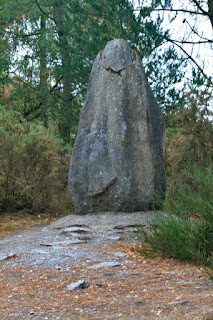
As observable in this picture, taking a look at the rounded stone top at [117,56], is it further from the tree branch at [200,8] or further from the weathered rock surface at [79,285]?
the weathered rock surface at [79,285]

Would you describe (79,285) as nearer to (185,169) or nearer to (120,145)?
(120,145)

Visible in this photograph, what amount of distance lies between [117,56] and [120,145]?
1.52m

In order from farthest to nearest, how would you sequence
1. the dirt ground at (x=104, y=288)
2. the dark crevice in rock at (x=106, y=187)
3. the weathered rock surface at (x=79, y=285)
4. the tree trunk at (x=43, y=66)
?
1. the tree trunk at (x=43, y=66)
2. the dark crevice in rock at (x=106, y=187)
3. the weathered rock surface at (x=79, y=285)
4. the dirt ground at (x=104, y=288)

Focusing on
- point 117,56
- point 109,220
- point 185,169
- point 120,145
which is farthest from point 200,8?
point 109,220

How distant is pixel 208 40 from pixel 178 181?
125 inches

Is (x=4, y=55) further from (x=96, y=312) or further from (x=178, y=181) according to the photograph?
(x=96, y=312)

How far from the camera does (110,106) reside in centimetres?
665

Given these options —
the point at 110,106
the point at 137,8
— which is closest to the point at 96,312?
the point at 110,106

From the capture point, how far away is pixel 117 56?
22.2 feet

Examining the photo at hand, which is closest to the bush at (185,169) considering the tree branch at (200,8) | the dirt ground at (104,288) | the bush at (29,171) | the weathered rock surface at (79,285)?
the dirt ground at (104,288)

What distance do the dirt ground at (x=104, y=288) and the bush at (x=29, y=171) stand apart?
148 inches

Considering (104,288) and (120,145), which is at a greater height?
(120,145)

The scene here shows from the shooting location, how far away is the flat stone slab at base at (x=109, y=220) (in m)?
6.11

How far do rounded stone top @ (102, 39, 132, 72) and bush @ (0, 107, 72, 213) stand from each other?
8.62 feet
